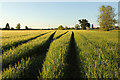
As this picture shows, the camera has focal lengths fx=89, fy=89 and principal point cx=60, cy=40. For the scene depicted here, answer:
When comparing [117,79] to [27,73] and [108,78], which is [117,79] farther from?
[27,73]

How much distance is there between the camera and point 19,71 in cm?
375

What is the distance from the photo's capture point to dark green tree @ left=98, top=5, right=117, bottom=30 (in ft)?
169

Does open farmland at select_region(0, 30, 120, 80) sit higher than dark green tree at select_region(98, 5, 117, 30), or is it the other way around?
dark green tree at select_region(98, 5, 117, 30)

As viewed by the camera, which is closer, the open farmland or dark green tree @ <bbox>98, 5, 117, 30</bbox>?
the open farmland

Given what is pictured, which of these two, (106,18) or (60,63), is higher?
(106,18)

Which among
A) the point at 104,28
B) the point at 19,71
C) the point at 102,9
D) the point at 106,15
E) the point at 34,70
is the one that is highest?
the point at 102,9

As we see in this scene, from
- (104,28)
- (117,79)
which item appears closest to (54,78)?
(117,79)

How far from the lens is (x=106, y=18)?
170ft

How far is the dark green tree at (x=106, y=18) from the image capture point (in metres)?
51.6

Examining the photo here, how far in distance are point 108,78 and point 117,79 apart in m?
0.25

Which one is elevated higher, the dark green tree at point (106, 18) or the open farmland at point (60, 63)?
the dark green tree at point (106, 18)

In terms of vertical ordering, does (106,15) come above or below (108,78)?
above

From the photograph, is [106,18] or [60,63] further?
[106,18]

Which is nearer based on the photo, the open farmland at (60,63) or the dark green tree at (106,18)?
the open farmland at (60,63)
